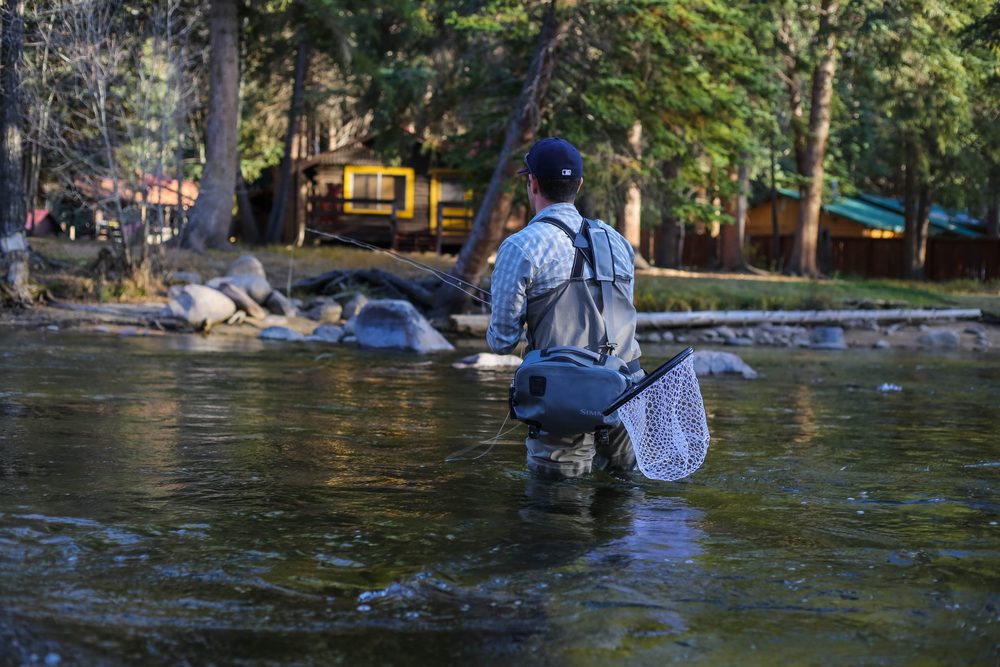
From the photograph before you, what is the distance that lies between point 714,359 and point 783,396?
249 cm

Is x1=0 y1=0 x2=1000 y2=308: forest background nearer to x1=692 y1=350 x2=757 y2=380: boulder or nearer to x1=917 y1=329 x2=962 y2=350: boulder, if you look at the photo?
x1=917 y1=329 x2=962 y2=350: boulder

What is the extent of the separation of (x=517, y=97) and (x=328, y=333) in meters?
6.15

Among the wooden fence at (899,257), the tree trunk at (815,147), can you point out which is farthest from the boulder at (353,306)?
the wooden fence at (899,257)

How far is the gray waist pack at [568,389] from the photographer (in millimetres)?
5680

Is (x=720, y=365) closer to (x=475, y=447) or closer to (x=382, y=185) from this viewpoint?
(x=475, y=447)

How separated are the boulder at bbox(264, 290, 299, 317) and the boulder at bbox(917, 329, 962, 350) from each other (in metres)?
11.6

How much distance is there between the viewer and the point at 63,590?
13.9 feet

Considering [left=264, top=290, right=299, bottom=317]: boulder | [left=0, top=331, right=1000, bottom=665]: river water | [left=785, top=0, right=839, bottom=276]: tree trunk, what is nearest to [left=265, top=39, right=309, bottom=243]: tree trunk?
[left=264, top=290, right=299, bottom=317]: boulder

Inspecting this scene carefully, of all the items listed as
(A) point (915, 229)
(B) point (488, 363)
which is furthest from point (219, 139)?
(A) point (915, 229)

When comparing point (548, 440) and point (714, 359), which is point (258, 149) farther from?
point (548, 440)

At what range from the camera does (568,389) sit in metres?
5.70

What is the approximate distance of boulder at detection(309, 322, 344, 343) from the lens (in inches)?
752

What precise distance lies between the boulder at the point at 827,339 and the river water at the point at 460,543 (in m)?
11.5

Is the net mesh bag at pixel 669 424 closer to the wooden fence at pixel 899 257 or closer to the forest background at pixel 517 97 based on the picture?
the forest background at pixel 517 97
